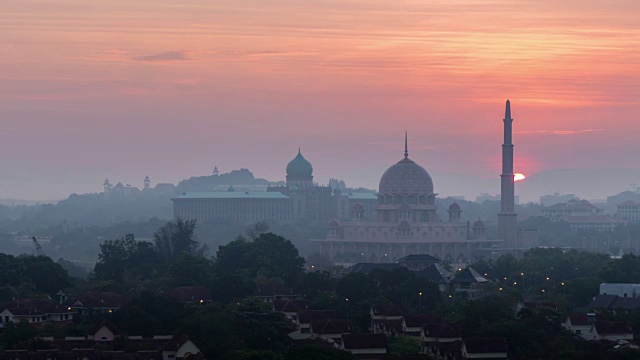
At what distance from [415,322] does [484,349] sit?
9.21 meters

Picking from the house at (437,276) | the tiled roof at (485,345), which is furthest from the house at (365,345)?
the house at (437,276)

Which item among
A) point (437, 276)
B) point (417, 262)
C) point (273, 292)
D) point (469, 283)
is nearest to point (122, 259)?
point (273, 292)

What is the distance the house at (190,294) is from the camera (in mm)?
100250

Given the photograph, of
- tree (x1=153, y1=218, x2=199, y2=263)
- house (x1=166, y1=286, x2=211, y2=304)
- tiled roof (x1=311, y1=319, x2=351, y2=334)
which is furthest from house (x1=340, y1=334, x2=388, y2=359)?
tree (x1=153, y1=218, x2=199, y2=263)

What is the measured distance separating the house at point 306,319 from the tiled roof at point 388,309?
221cm

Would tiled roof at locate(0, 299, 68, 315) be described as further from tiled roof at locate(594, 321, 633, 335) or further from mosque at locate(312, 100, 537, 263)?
mosque at locate(312, 100, 537, 263)

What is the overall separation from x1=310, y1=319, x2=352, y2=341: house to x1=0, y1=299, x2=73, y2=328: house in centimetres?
1356

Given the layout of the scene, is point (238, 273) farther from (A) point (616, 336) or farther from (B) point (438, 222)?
(B) point (438, 222)

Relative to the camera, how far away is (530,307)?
317ft

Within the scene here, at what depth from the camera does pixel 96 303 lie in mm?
96438

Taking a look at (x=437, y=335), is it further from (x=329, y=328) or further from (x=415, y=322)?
(x=329, y=328)

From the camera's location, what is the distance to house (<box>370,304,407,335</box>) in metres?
90.6

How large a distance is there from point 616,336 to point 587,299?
21.8 meters

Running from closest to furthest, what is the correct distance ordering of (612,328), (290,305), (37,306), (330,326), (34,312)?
(612,328) → (330,326) → (34,312) → (37,306) → (290,305)
